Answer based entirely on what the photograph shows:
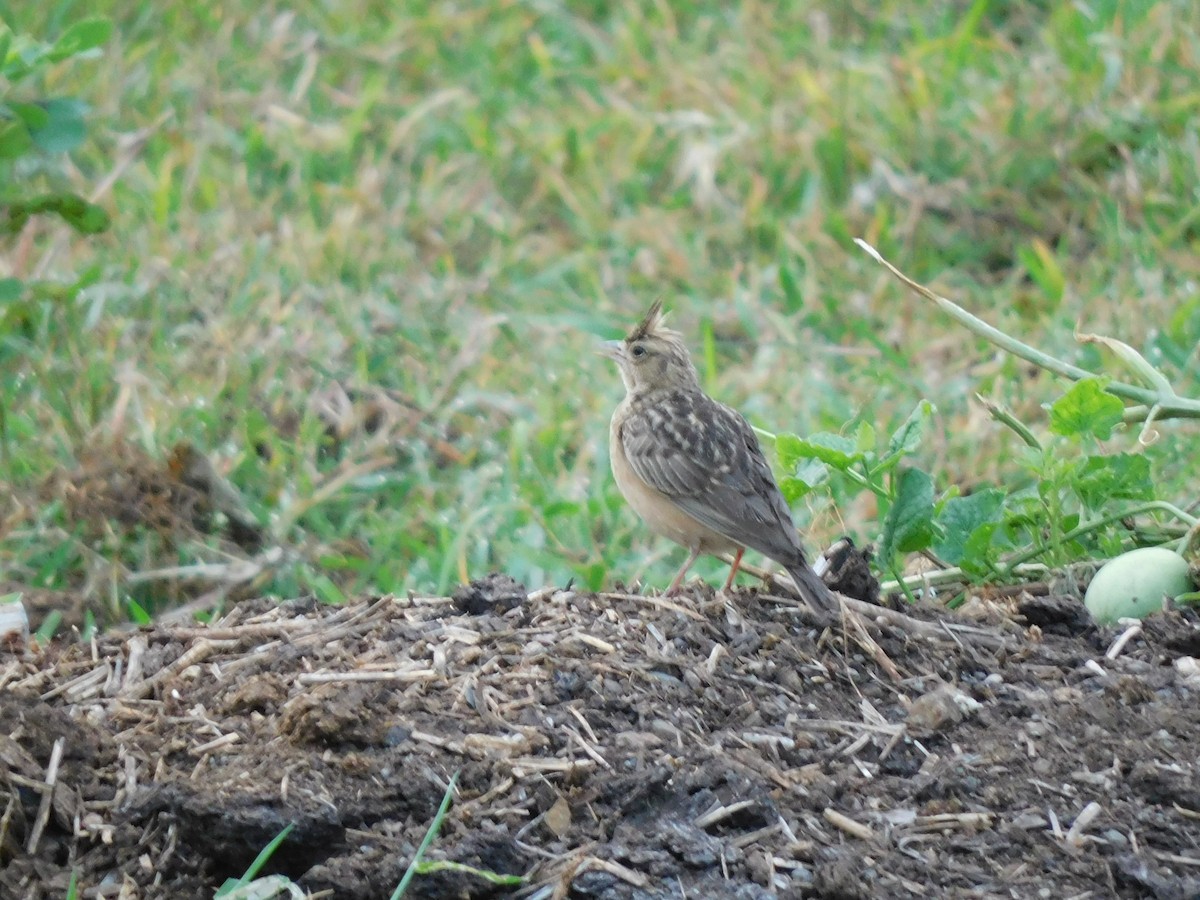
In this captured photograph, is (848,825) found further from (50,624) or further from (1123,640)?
(50,624)

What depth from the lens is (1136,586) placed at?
184 inches

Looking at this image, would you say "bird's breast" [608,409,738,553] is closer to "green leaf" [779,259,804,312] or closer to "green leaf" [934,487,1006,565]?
"green leaf" [934,487,1006,565]

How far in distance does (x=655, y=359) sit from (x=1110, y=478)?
5.86 feet

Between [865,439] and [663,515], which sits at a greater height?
[865,439]

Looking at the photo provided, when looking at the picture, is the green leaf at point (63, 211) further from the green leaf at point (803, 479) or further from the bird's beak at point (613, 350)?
the green leaf at point (803, 479)

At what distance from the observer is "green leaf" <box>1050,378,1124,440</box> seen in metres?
4.68

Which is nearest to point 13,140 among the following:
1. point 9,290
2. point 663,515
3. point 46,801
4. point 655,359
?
point 9,290

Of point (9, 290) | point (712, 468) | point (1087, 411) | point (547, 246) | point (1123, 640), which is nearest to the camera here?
point (1123, 640)

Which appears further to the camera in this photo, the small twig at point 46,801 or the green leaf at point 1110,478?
the green leaf at point 1110,478

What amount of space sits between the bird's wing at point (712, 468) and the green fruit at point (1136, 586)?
2.84ft

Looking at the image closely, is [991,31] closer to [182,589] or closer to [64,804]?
[182,589]

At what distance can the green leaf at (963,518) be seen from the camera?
492 centimetres

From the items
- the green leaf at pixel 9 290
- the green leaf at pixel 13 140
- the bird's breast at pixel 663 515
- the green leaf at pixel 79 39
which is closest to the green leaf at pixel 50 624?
the green leaf at pixel 9 290

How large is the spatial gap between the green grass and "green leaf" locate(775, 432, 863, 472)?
1.16 m
